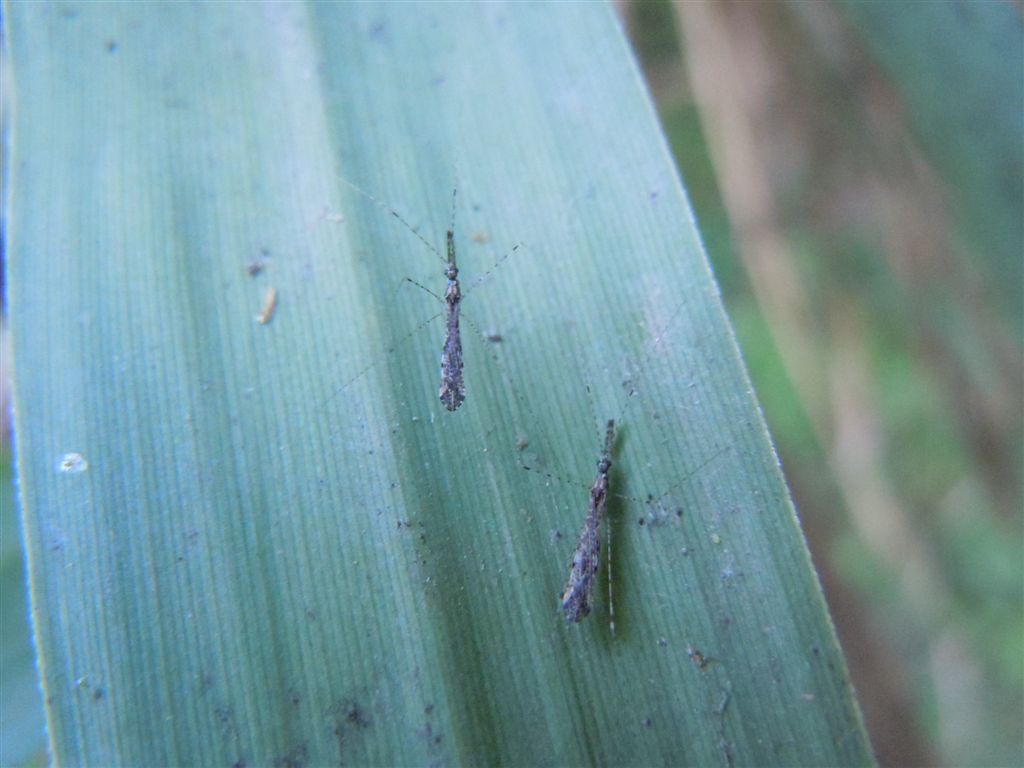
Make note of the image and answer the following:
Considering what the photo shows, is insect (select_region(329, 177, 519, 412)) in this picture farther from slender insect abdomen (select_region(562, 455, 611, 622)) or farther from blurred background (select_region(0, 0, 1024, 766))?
blurred background (select_region(0, 0, 1024, 766))

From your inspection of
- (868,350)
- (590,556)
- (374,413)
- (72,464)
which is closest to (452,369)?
(374,413)

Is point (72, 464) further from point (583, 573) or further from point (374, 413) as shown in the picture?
point (583, 573)

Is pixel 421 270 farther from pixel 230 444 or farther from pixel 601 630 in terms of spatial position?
pixel 601 630

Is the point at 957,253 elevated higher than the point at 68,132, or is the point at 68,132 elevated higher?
the point at 68,132

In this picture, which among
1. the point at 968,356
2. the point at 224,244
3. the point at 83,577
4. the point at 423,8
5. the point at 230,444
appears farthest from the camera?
the point at 968,356

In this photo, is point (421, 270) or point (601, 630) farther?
point (421, 270)

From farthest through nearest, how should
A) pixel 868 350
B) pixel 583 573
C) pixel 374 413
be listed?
pixel 868 350 < pixel 374 413 < pixel 583 573

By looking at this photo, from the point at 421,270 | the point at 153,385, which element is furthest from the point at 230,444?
the point at 421,270
